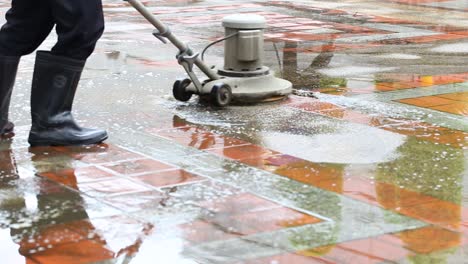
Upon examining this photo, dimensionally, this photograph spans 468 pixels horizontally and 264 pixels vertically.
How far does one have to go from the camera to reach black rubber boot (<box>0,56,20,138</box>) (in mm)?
5418

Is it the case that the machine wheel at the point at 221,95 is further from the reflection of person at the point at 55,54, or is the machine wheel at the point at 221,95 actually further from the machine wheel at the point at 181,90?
the reflection of person at the point at 55,54

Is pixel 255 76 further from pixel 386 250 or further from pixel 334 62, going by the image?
pixel 386 250

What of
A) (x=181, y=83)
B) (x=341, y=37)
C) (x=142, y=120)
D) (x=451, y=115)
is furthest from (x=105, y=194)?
(x=341, y=37)

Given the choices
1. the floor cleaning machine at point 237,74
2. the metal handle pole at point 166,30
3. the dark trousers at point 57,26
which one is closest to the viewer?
the dark trousers at point 57,26

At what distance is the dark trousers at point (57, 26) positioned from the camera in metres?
5.06

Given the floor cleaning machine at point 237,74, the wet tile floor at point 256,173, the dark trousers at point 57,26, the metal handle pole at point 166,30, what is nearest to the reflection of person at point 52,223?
the wet tile floor at point 256,173

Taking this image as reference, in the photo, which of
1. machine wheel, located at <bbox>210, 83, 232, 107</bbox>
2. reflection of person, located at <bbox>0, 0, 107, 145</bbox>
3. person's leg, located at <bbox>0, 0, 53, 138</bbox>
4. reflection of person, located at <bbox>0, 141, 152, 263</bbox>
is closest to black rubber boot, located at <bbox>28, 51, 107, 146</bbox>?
reflection of person, located at <bbox>0, 0, 107, 145</bbox>

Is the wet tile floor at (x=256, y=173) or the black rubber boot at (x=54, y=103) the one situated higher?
the black rubber boot at (x=54, y=103)

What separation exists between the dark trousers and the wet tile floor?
51cm

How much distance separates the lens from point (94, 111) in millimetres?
6199

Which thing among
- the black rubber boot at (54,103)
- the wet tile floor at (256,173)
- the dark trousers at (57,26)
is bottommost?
the wet tile floor at (256,173)

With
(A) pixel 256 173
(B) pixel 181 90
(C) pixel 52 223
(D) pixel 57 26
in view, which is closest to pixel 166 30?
(B) pixel 181 90

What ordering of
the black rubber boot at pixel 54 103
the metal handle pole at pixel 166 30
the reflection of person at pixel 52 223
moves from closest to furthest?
the reflection of person at pixel 52 223
the black rubber boot at pixel 54 103
the metal handle pole at pixel 166 30

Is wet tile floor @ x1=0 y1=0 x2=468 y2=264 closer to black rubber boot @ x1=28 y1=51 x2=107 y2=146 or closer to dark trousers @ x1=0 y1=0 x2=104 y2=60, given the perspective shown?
black rubber boot @ x1=28 y1=51 x2=107 y2=146
